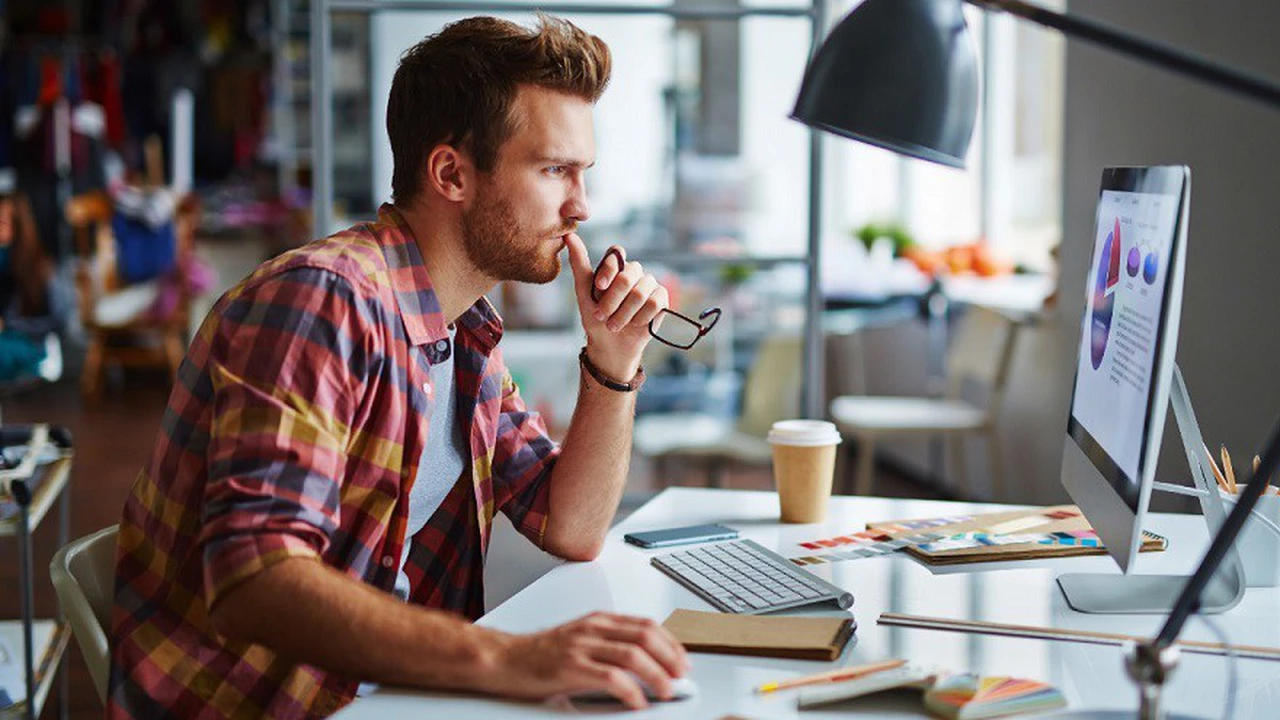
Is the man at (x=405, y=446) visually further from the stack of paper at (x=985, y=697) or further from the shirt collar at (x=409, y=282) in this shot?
the stack of paper at (x=985, y=697)

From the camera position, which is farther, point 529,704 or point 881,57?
point 881,57

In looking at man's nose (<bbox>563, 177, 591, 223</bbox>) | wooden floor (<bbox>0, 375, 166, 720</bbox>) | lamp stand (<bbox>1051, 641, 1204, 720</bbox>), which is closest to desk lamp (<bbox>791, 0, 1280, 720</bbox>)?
man's nose (<bbox>563, 177, 591, 223</bbox>)

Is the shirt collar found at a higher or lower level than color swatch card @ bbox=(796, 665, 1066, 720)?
higher

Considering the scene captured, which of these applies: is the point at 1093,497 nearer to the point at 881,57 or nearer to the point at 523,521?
the point at 881,57

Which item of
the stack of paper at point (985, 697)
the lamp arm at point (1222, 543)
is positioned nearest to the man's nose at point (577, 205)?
the stack of paper at point (985, 697)

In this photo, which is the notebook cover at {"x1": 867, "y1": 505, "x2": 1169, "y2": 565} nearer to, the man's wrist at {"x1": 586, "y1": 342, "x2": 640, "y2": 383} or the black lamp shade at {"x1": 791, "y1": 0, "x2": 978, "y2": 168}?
the man's wrist at {"x1": 586, "y1": 342, "x2": 640, "y2": 383}

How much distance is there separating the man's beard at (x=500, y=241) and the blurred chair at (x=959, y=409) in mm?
2991

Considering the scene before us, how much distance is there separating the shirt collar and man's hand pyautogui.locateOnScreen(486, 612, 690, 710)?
0.46 metres

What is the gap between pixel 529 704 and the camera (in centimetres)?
120

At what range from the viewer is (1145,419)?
4.25 ft

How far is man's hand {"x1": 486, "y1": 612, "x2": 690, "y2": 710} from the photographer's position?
118cm

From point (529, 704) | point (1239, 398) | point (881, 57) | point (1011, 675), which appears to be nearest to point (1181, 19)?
point (1239, 398)

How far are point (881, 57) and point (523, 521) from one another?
0.76 metres

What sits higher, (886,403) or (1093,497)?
(1093,497)
